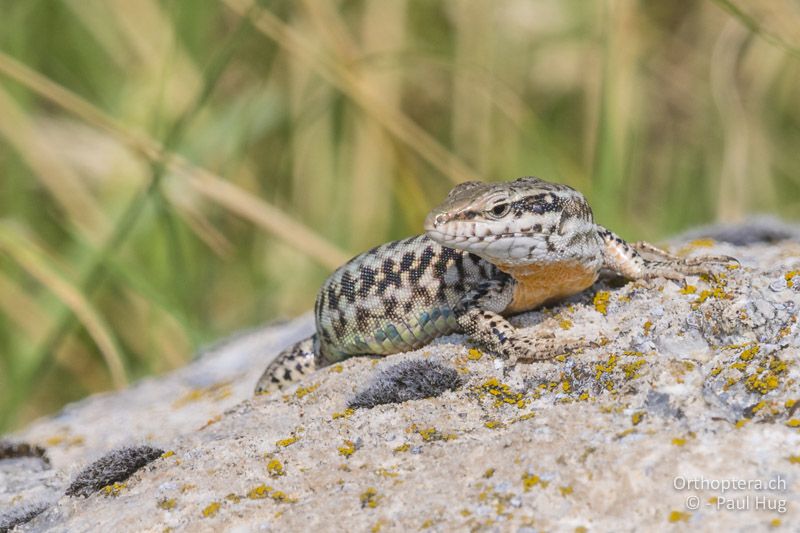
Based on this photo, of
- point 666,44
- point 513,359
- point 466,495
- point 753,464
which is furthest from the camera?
point 666,44

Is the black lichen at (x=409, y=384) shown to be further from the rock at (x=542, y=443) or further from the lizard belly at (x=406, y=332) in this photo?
the lizard belly at (x=406, y=332)

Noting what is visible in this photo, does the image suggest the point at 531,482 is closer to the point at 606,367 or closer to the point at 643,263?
the point at 606,367

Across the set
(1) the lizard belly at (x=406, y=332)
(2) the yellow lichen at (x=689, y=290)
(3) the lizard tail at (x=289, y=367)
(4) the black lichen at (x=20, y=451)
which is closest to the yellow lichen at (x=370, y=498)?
(1) the lizard belly at (x=406, y=332)

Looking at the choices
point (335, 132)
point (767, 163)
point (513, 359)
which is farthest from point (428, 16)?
point (513, 359)

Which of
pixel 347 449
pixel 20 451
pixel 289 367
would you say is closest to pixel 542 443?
pixel 347 449

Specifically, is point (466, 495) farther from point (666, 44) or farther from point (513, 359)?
point (666, 44)

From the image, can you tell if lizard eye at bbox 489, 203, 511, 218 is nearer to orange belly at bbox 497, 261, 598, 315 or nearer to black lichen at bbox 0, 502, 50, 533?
orange belly at bbox 497, 261, 598, 315
